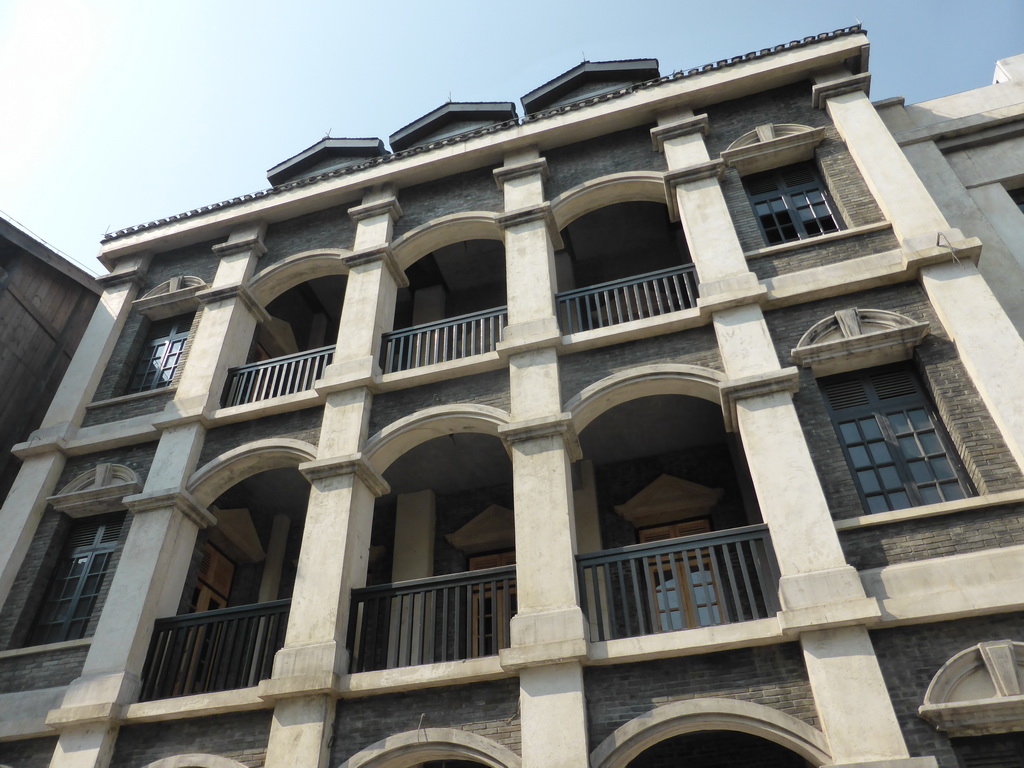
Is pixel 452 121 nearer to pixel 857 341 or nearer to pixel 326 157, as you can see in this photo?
pixel 326 157

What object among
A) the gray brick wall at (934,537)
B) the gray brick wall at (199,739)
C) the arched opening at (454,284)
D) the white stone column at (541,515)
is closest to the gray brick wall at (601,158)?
the white stone column at (541,515)

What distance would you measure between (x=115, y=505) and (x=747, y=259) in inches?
352

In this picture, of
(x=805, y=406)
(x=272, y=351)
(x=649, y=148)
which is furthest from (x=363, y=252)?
(x=805, y=406)

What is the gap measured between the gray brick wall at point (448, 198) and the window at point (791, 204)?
3.78 metres

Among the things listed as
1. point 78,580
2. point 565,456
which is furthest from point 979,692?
point 78,580

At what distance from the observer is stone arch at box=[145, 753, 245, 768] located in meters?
7.53

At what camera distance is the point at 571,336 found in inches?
369

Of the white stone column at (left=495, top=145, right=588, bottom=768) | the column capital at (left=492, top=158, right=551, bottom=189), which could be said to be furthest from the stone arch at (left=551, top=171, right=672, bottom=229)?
the column capital at (left=492, top=158, right=551, bottom=189)

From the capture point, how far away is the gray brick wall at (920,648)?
241 inches

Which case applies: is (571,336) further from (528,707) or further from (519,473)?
(528,707)

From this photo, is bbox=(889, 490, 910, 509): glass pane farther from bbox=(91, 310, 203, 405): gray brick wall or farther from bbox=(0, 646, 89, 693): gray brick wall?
bbox=(91, 310, 203, 405): gray brick wall

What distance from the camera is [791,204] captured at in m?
10.3

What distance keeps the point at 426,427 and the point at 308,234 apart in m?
4.95

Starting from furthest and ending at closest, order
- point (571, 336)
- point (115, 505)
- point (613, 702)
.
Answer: point (115, 505)
point (571, 336)
point (613, 702)
